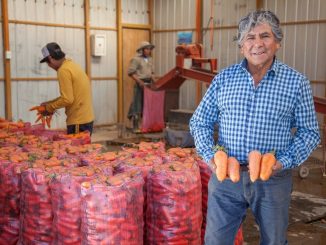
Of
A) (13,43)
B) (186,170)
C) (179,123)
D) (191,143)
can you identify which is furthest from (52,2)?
(186,170)

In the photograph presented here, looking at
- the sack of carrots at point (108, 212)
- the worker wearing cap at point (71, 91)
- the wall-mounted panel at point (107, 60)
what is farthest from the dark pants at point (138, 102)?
the sack of carrots at point (108, 212)

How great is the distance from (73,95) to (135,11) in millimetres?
7805

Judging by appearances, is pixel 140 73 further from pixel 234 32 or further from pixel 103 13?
pixel 234 32

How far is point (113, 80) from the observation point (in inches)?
486

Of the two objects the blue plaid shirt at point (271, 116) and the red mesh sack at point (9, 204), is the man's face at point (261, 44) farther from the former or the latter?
the red mesh sack at point (9, 204)

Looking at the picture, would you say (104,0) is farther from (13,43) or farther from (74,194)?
(74,194)

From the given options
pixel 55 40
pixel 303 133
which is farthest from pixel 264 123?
pixel 55 40

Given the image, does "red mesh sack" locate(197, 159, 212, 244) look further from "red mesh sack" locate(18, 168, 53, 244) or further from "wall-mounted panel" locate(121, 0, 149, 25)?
"wall-mounted panel" locate(121, 0, 149, 25)

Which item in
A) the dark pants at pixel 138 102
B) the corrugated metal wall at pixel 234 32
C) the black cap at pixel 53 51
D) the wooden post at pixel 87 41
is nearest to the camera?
the black cap at pixel 53 51

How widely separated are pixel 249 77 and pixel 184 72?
157 inches

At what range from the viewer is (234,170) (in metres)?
2.38

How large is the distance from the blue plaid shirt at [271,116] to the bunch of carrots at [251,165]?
0.11 metres

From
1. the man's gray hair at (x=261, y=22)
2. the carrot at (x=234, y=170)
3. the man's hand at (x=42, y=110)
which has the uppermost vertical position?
the man's gray hair at (x=261, y=22)

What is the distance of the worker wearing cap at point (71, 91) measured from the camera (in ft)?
17.3
